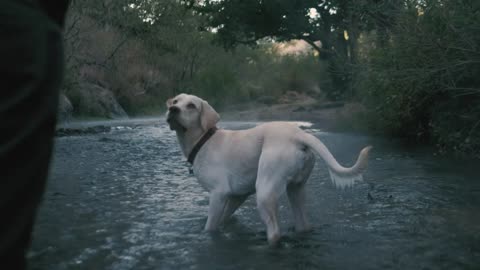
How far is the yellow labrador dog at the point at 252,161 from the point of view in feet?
16.2

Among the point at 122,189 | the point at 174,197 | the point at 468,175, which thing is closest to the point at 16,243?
the point at 174,197

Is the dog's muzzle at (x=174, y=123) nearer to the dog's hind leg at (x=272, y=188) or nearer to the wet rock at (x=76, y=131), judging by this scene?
the dog's hind leg at (x=272, y=188)

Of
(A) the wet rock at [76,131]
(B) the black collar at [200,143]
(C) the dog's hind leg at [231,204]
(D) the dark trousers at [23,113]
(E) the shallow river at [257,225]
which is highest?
(D) the dark trousers at [23,113]

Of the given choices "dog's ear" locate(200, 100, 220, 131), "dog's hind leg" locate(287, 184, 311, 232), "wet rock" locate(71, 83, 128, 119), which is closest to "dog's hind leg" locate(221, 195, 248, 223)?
"dog's hind leg" locate(287, 184, 311, 232)

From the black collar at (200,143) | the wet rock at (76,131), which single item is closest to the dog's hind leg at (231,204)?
the black collar at (200,143)

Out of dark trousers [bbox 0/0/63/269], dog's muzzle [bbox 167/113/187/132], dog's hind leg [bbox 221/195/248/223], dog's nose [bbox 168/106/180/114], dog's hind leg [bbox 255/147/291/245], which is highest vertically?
dark trousers [bbox 0/0/63/269]

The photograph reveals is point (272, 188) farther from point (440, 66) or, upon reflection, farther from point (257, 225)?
point (440, 66)

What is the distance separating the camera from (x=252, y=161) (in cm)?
535

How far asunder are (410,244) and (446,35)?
204 inches

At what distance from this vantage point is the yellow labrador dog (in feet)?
16.2

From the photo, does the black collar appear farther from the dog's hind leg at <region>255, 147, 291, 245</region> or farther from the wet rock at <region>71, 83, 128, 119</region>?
the wet rock at <region>71, 83, 128, 119</region>

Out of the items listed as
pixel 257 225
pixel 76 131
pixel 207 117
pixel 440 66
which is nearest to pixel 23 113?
pixel 207 117

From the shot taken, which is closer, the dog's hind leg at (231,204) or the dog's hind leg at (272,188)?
the dog's hind leg at (272,188)

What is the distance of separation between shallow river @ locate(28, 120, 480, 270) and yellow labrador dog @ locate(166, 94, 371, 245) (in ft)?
1.15
